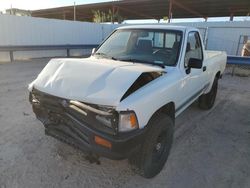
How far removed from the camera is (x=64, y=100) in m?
2.58

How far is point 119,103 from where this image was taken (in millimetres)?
2301

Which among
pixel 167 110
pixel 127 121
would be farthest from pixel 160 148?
pixel 127 121

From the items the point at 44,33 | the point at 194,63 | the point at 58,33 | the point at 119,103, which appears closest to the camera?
the point at 119,103

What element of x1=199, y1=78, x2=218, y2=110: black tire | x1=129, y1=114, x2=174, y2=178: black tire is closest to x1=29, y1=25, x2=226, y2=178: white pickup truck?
x1=129, y1=114, x2=174, y2=178: black tire

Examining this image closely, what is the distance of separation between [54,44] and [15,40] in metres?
2.77

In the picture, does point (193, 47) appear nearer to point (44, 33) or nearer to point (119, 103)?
point (119, 103)

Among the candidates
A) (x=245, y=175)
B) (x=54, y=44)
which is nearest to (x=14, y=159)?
(x=245, y=175)

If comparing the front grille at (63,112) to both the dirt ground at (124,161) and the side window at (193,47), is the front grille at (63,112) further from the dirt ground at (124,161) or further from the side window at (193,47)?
the side window at (193,47)

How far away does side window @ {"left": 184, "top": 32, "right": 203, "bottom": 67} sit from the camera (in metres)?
3.96

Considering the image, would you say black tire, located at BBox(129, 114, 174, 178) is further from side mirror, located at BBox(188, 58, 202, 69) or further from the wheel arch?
side mirror, located at BBox(188, 58, 202, 69)

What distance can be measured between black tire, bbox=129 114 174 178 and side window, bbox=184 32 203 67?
1.26 metres

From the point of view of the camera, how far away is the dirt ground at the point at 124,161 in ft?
9.43

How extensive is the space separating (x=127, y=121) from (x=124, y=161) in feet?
3.79

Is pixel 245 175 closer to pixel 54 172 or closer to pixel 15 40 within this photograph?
pixel 54 172
